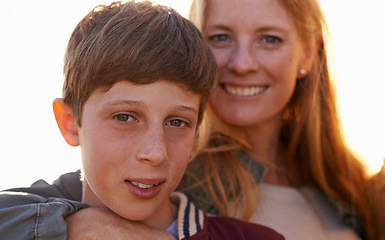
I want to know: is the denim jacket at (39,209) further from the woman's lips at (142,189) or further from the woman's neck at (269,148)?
the woman's neck at (269,148)

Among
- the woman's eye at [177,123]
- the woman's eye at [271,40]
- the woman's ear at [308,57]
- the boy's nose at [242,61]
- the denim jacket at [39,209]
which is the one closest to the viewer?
the denim jacket at [39,209]

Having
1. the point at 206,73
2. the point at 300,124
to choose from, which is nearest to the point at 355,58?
the point at 300,124

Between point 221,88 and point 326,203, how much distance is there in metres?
0.91

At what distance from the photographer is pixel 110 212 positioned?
1.81 metres

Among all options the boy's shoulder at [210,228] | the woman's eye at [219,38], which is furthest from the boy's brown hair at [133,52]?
the woman's eye at [219,38]

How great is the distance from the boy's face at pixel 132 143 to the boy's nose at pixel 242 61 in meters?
0.86

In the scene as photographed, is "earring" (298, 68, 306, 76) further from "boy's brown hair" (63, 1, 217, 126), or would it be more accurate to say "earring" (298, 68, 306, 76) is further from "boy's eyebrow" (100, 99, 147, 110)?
"boy's eyebrow" (100, 99, 147, 110)

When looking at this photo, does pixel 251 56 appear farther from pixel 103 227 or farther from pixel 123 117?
pixel 103 227

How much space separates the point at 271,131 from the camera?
3.00 meters

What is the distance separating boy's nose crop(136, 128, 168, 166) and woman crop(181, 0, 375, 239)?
884 millimetres

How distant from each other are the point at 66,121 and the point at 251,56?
114cm

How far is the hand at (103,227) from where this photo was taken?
1.72 meters

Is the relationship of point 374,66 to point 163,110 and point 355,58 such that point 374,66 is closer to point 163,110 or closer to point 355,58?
point 355,58

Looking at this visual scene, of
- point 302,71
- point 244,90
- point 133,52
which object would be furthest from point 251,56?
point 133,52
